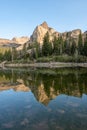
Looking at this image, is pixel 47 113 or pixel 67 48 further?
pixel 67 48

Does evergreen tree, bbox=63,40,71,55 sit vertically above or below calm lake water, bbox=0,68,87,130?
above

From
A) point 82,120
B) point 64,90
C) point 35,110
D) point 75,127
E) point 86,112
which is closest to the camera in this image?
point 75,127

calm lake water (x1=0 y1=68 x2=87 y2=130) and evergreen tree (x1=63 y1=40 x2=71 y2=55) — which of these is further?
evergreen tree (x1=63 y1=40 x2=71 y2=55)

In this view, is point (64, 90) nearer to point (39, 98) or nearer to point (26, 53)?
point (39, 98)

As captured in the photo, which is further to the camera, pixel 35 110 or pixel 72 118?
pixel 35 110

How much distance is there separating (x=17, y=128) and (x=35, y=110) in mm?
5087

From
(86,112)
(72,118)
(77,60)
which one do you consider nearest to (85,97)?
(86,112)

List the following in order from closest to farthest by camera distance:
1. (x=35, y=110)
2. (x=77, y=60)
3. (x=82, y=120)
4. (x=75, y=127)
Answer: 1. (x=75, y=127)
2. (x=82, y=120)
3. (x=35, y=110)
4. (x=77, y=60)

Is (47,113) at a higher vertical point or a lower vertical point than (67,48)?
lower

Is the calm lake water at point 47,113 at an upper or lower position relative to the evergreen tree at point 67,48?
lower

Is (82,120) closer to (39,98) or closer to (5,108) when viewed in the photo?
(5,108)

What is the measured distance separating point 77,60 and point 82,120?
102 m

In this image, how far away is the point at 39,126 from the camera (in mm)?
14617

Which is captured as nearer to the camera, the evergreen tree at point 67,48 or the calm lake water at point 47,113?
the calm lake water at point 47,113
